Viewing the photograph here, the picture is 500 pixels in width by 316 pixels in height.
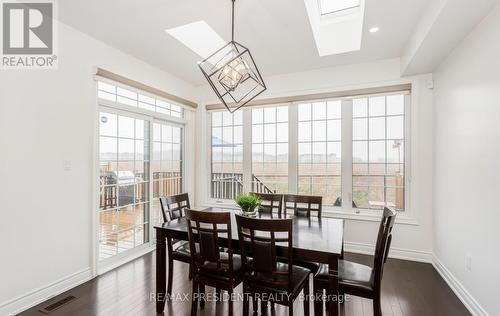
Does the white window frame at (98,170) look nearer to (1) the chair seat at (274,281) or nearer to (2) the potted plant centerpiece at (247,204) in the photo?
(2) the potted plant centerpiece at (247,204)

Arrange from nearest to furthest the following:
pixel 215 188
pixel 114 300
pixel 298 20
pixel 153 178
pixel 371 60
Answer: pixel 114 300 → pixel 298 20 → pixel 371 60 → pixel 153 178 → pixel 215 188

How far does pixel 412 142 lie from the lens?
3480 mm

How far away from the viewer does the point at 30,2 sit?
2.34 metres

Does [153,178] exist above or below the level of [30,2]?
below

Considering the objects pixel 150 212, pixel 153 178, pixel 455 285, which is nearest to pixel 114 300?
pixel 150 212

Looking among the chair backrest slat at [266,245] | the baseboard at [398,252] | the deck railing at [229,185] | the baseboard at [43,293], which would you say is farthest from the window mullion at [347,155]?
the baseboard at [43,293]

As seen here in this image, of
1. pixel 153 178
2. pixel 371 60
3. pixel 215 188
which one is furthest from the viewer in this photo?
pixel 215 188

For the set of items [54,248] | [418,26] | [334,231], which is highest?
[418,26]

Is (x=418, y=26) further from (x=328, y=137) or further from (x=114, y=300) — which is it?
(x=114, y=300)

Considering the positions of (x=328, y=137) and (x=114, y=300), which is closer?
(x=114, y=300)

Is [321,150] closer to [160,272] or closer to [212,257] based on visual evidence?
[212,257]

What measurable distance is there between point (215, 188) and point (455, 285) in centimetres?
370

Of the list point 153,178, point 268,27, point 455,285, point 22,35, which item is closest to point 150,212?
point 153,178

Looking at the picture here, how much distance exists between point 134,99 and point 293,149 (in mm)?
2594
